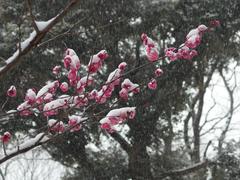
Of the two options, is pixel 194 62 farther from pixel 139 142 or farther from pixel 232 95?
pixel 232 95

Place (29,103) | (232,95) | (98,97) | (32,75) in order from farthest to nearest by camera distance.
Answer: (232,95), (32,75), (98,97), (29,103)

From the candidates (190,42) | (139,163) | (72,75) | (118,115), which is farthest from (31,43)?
(139,163)

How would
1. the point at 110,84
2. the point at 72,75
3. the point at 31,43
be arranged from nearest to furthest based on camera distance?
the point at 31,43, the point at 72,75, the point at 110,84

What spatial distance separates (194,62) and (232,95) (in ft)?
27.6

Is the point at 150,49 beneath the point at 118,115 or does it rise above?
above

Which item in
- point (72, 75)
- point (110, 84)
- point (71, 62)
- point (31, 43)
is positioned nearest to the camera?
point (31, 43)

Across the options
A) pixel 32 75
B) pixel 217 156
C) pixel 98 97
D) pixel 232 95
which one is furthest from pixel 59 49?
pixel 232 95

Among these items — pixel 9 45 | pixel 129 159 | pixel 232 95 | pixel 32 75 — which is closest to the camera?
pixel 9 45

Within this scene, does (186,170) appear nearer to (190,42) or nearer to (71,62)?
(190,42)

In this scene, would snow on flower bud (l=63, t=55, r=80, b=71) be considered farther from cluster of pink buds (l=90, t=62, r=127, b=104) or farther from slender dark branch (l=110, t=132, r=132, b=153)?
slender dark branch (l=110, t=132, r=132, b=153)

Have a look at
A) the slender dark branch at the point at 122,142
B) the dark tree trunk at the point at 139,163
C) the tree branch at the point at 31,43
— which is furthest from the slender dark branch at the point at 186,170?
the tree branch at the point at 31,43

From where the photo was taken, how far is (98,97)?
3045mm

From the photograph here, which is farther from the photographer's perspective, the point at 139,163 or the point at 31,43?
the point at 139,163

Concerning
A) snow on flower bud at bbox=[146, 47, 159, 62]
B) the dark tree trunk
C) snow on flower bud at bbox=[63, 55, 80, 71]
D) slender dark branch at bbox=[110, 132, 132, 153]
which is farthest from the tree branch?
slender dark branch at bbox=[110, 132, 132, 153]
